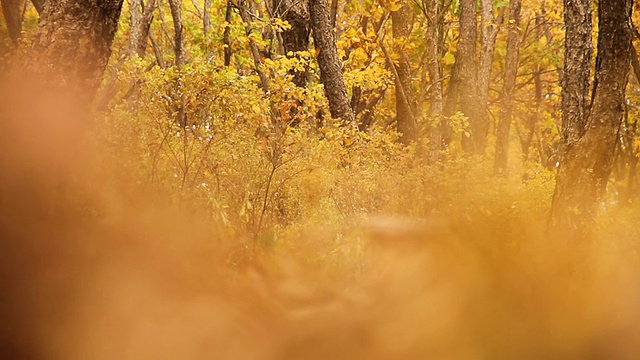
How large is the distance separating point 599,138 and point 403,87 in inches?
257

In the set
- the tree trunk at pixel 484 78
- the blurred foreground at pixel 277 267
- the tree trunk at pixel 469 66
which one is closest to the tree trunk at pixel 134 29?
the tree trunk at pixel 469 66

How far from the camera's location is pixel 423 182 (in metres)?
9.84

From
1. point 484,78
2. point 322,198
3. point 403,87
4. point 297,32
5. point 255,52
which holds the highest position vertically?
point 297,32

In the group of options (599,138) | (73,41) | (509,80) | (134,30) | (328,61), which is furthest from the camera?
(509,80)

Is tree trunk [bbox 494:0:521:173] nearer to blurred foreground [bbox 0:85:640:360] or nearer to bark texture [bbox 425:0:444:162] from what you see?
bark texture [bbox 425:0:444:162]

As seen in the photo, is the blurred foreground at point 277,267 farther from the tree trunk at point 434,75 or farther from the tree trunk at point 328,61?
the tree trunk at point 434,75

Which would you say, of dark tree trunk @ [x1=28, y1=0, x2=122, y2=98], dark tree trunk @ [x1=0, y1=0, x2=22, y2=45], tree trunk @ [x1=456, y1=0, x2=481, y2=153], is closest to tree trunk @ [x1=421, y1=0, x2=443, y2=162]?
tree trunk @ [x1=456, y1=0, x2=481, y2=153]

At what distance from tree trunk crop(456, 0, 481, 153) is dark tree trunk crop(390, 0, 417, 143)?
1.24 metres

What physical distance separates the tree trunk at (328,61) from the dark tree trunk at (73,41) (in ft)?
17.7

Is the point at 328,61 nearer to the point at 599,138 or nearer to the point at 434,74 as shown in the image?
the point at 434,74

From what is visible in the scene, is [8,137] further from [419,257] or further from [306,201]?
[419,257]

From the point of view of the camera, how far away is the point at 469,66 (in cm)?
1463

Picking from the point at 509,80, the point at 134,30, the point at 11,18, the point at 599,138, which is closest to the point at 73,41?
the point at 599,138

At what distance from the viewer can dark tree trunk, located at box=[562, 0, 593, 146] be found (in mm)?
8734
